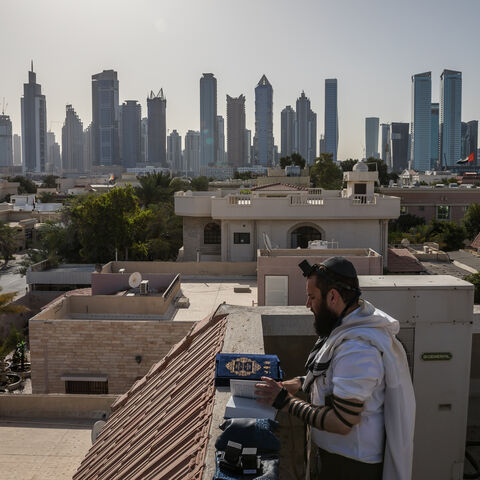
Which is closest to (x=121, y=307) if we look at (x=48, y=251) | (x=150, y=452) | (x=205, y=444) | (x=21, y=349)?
(x=21, y=349)

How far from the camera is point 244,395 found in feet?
10.6

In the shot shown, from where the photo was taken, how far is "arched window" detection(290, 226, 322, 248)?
82.6 feet

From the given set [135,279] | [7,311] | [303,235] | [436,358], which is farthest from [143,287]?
[436,358]

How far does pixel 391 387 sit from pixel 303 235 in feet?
74.1

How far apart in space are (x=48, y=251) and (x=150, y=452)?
101 ft

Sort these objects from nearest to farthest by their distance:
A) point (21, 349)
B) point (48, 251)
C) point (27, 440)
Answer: point (27, 440)
point (21, 349)
point (48, 251)

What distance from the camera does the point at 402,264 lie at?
24.2 meters

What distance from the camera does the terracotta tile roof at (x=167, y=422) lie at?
340 centimetres

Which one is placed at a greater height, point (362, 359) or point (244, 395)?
point (362, 359)

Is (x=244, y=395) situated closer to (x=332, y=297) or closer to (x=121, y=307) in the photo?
(x=332, y=297)

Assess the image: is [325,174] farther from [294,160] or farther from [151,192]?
[151,192]

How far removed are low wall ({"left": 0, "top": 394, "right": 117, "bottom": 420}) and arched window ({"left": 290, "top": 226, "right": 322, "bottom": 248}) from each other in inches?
655

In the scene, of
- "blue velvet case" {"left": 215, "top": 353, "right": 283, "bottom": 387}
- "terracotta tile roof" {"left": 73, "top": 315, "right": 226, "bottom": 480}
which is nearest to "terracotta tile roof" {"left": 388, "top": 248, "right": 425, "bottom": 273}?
"terracotta tile roof" {"left": 73, "top": 315, "right": 226, "bottom": 480}

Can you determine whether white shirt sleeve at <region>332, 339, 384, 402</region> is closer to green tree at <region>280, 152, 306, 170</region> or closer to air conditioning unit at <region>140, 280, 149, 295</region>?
air conditioning unit at <region>140, 280, 149, 295</region>
